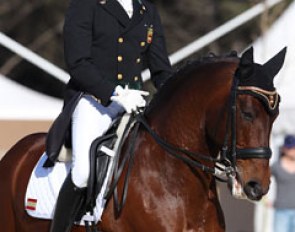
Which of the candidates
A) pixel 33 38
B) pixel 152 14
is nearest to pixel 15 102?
pixel 152 14

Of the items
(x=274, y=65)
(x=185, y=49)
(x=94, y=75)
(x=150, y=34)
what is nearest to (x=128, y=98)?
(x=94, y=75)

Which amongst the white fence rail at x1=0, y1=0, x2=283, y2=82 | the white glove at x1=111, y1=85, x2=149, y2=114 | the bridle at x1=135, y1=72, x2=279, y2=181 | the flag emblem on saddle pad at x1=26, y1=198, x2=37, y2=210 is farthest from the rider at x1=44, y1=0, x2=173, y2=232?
the white fence rail at x1=0, y1=0, x2=283, y2=82

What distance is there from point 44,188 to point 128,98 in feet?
3.24

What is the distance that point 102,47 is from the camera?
5.92 m

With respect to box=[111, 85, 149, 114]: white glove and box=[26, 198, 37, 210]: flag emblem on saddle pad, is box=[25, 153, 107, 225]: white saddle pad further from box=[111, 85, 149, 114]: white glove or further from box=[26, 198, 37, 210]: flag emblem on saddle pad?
box=[111, 85, 149, 114]: white glove

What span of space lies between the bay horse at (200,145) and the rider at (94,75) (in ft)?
0.73

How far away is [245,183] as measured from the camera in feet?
16.7

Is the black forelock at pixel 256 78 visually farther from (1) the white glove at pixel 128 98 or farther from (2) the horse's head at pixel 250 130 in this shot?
(1) the white glove at pixel 128 98

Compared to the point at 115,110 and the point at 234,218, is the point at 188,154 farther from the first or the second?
the point at 234,218

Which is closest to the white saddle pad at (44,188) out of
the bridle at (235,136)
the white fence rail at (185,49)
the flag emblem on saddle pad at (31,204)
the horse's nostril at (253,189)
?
the flag emblem on saddle pad at (31,204)

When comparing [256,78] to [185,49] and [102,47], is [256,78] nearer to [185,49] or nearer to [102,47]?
[102,47]

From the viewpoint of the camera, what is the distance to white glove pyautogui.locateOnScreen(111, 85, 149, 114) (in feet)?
18.4

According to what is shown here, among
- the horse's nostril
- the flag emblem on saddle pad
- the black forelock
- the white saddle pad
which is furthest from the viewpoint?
the flag emblem on saddle pad

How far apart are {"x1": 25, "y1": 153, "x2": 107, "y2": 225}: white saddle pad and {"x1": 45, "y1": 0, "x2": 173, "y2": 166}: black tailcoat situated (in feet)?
0.31
